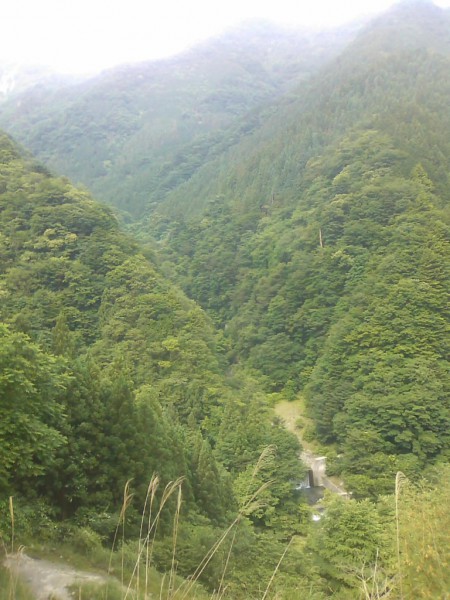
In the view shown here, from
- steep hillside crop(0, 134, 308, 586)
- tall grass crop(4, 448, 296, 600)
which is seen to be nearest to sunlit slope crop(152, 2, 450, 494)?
steep hillside crop(0, 134, 308, 586)

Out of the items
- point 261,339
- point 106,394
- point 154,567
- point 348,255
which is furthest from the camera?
point 261,339

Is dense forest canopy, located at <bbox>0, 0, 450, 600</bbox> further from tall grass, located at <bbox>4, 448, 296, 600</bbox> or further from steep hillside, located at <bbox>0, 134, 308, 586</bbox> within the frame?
tall grass, located at <bbox>4, 448, 296, 600</bbox>

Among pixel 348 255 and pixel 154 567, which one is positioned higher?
pixel 348 255

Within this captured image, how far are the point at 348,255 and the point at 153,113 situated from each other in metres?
105

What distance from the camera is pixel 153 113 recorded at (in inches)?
5374

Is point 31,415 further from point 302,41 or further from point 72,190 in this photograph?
point 302,41

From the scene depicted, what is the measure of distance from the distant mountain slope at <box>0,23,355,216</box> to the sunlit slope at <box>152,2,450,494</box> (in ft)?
58.2

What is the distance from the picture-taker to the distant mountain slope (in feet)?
349

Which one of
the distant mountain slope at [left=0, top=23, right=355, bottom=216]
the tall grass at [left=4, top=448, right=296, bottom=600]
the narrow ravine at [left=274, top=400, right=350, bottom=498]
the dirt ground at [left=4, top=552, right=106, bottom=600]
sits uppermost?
the distant mountain slope at [left=0, top=23, right=355, bottom=216]

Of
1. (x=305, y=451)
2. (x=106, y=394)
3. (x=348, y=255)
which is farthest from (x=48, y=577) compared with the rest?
(x=348, y=255)

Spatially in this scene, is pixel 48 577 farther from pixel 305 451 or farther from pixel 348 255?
pixel 348 255

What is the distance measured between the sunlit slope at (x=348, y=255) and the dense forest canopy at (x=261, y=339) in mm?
247

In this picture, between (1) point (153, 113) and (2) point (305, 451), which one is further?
(1) point (153, 113)

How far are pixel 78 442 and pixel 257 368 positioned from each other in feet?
117
